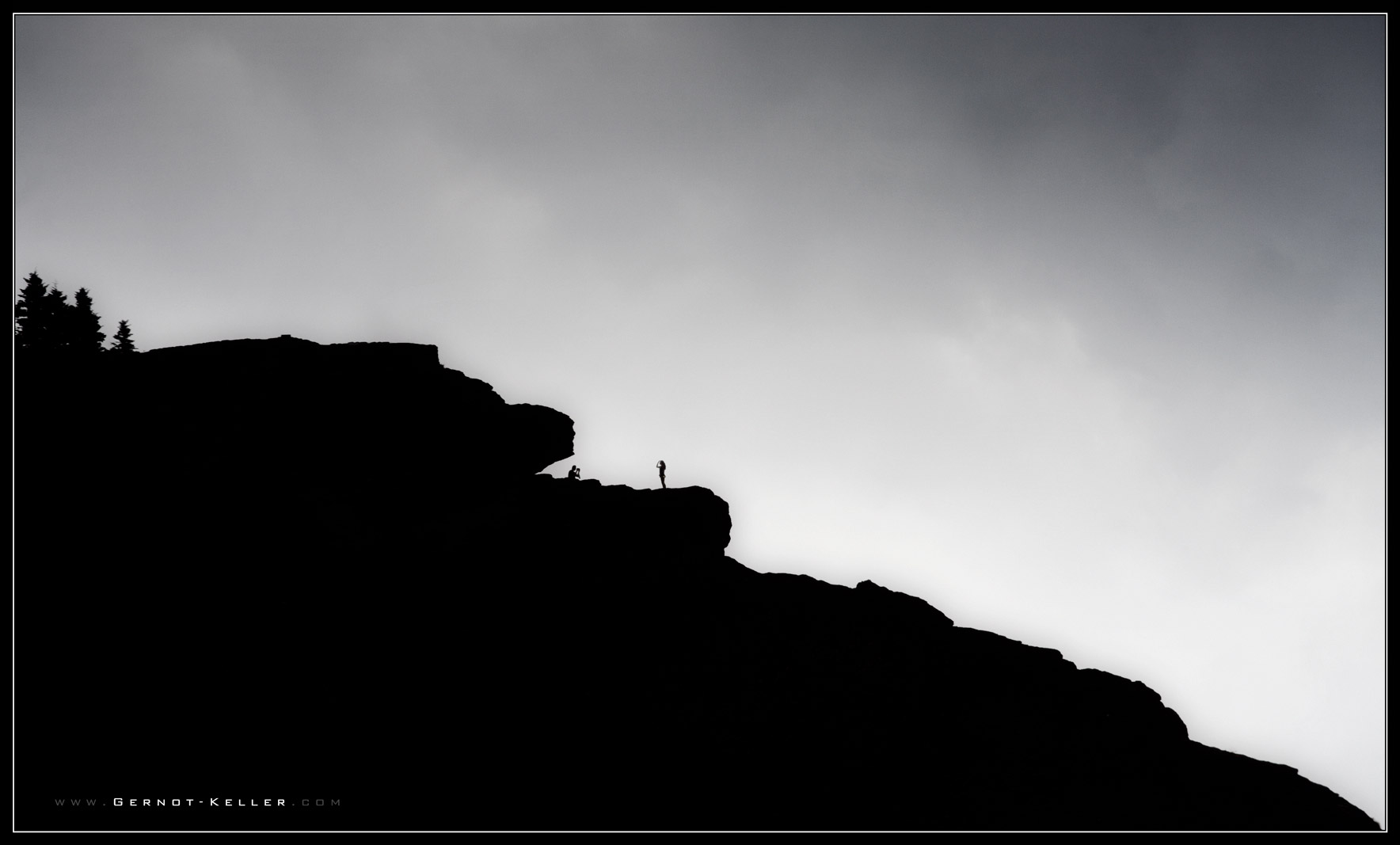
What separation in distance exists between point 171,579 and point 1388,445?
3654 cm

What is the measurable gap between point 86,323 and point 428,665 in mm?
48470

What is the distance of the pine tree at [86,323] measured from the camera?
160ft

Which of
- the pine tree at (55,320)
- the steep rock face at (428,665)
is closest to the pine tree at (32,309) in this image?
the pine tree at (55,320)

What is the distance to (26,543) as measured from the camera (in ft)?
70.7

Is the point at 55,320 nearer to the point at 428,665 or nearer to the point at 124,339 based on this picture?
the point at 124,339

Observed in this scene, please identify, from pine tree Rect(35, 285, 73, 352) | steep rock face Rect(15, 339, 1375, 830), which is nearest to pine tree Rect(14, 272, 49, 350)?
pine tree Rect(35, 285, 73, 352)

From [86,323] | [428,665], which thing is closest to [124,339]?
[86,323]

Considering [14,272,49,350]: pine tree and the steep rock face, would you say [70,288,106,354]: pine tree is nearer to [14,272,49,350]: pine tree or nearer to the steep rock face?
[14,272,49,350]: pine tree

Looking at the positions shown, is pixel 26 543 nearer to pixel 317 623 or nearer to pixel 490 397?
pixel 317 623

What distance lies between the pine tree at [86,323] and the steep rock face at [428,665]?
3248 centimetres

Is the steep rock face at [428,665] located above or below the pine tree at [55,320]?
below

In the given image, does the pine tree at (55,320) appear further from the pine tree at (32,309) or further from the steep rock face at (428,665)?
the steep rock face at (428,665)

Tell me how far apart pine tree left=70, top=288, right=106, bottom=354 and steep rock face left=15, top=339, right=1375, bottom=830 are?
32.5 m

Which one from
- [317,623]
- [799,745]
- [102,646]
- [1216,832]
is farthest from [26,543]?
[1216,832]
